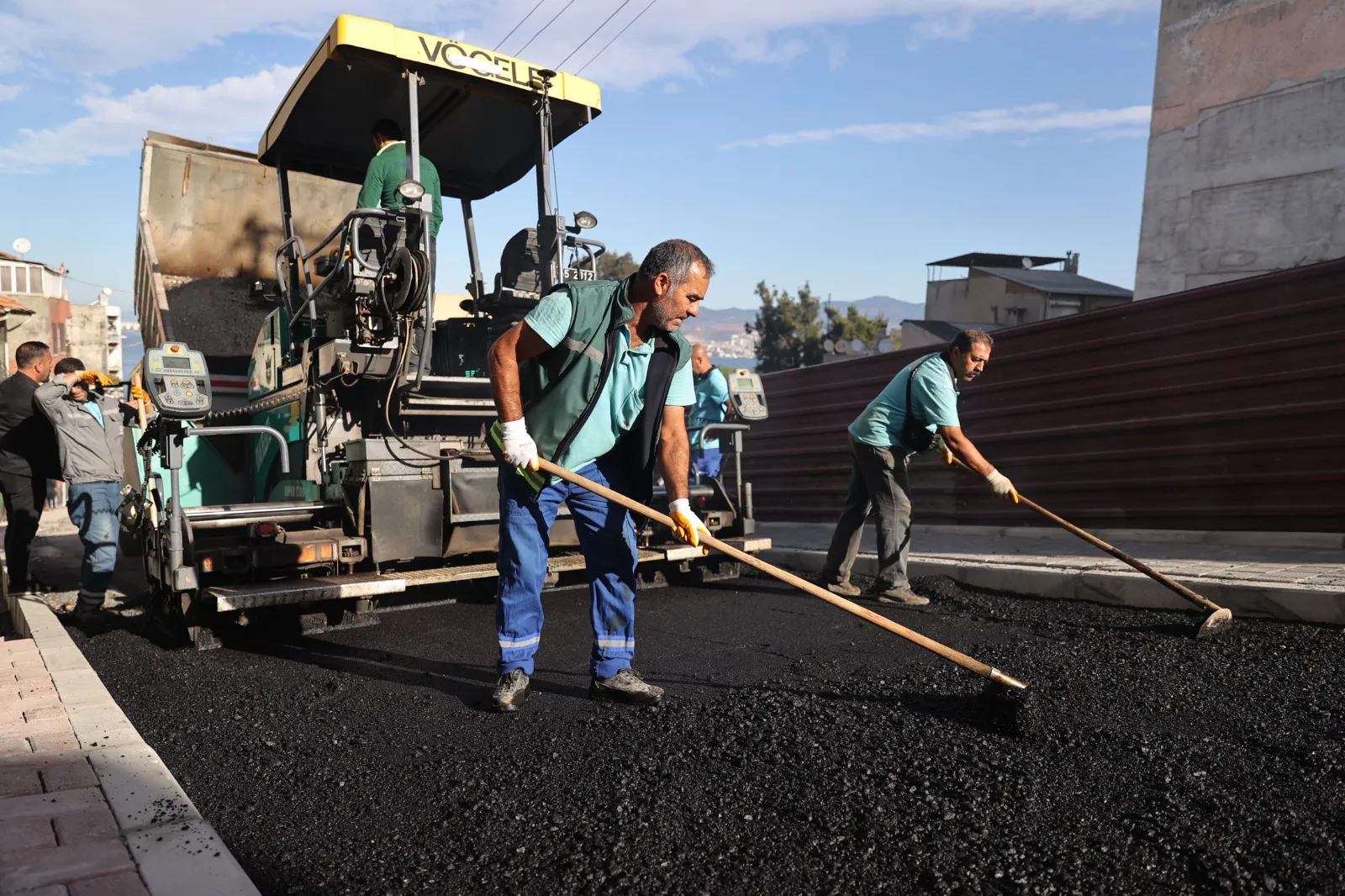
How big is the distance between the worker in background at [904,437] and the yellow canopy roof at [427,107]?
2400 millimetres

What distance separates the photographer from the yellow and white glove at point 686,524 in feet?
11.4

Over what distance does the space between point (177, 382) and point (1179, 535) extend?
6310 millimetres

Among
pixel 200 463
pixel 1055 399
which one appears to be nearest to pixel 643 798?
pixel 200 463

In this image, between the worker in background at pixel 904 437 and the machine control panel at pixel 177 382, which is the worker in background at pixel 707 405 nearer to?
the worker in background at pixel 904 437

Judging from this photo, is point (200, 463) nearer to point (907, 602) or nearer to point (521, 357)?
point (521, 357)

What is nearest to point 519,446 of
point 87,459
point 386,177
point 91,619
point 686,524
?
point 686,524

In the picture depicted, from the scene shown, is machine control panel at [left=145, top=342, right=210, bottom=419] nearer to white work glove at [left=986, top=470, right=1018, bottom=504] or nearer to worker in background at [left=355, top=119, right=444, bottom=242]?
worker in background at [left=355, top=119, right=444, bottom=242]

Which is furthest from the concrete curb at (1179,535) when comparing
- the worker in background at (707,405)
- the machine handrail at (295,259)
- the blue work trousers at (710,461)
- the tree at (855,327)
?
the tree at (855,327)

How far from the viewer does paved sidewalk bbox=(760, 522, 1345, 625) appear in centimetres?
442

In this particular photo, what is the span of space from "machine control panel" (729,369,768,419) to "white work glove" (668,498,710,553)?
2.73 m

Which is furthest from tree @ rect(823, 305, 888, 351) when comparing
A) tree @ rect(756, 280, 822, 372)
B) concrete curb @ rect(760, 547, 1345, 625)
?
concrete curb @ rect(760, 547, 1345, 625)

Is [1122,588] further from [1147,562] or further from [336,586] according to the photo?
[336,586]

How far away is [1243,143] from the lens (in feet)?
37.5

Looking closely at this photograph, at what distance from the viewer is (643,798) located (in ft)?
7.93
